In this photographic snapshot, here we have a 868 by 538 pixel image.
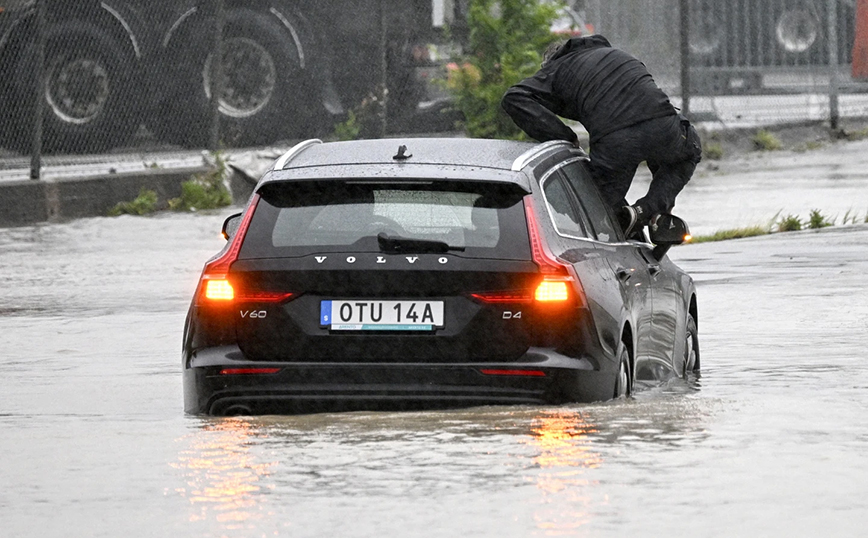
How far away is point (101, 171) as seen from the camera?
18844 millimetres

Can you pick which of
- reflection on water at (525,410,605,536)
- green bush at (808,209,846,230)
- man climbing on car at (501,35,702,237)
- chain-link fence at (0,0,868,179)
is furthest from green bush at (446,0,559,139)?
reflection on water at (525,410,605,536)

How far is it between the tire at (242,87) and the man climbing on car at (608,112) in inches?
400

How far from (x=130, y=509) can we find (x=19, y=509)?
36cm

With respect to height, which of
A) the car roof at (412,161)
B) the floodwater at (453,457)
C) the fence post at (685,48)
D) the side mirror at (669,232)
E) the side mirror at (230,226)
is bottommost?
the floodwater at (453,457)

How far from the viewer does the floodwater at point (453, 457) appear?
563 cm

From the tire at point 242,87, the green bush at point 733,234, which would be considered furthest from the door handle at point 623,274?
the tire at point 242,87

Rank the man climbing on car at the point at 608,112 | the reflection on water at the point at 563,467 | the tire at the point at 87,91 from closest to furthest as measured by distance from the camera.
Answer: the reflection on water at the point at 563,467, the man climbing on car at the point at 608,112, the tire at the point at 87,91

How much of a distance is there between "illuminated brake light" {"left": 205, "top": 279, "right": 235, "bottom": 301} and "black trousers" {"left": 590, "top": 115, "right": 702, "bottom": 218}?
8.15 ft

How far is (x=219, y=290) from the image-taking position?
24.0 ft

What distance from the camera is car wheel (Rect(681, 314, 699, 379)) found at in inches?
365

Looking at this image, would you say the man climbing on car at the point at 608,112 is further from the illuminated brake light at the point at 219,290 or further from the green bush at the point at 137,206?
the green bush at the point at 137,206

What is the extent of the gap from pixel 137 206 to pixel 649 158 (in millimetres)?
9463

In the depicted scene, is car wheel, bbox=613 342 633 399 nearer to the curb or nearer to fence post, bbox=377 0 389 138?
the curb

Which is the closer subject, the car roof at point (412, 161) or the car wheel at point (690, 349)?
the car roof at point (412, 161)
